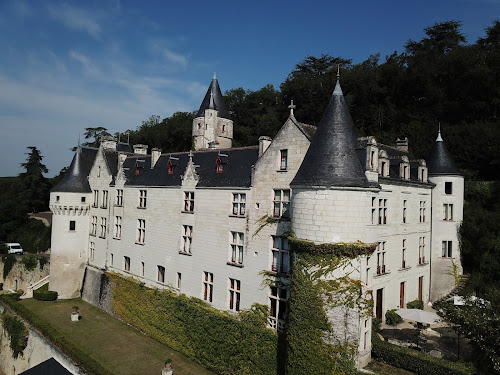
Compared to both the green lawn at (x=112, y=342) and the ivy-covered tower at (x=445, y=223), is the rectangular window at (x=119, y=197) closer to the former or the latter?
the green lawn at (x=112, y=342)

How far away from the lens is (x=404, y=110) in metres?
45.1

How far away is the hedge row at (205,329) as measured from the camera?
1925 centimetres

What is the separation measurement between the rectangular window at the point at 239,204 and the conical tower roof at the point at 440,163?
48.1 ft

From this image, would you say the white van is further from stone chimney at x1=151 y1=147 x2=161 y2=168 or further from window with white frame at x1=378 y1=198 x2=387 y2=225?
window with white frame at x1=378 y1=198 x2=387 y2=225

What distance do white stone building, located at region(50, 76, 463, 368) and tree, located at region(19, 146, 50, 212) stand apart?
3204 cm

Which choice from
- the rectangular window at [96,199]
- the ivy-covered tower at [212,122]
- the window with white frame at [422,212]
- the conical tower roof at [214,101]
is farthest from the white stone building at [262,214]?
the conical tower roof at [214,101]

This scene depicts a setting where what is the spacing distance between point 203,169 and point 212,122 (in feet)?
61.6

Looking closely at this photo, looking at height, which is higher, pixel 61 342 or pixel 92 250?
pixel 92 250

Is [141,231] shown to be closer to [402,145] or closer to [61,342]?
[61,342]

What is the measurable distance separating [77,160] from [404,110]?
122ft

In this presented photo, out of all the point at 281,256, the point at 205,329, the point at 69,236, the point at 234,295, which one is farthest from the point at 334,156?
the point at 69,236

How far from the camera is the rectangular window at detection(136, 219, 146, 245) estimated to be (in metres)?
28.8

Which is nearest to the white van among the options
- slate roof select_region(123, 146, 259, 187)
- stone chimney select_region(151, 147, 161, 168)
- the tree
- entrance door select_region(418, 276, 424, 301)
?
the tree

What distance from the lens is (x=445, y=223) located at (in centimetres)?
2689
